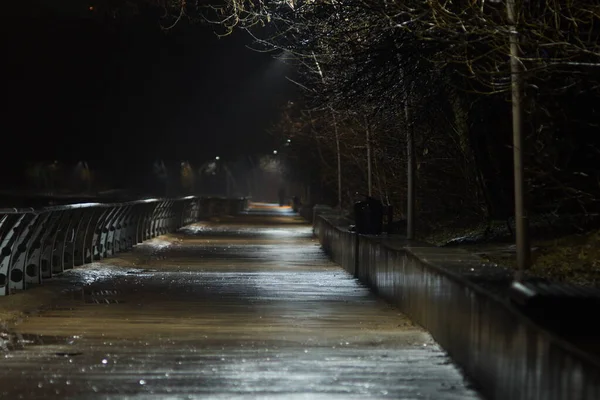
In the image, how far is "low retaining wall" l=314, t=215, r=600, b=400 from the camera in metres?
6.04

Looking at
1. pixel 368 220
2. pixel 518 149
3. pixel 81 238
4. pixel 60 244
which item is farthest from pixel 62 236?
pixel 518 149

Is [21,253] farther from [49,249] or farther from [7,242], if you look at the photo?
[49,249]

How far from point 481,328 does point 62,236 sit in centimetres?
1213

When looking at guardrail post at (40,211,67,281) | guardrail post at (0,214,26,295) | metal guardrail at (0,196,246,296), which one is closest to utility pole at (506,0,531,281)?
metal guardrail at (0,196,246,296)

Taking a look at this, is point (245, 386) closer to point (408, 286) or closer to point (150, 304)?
point (408, 286)

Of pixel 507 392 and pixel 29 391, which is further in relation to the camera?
pixel 29 391

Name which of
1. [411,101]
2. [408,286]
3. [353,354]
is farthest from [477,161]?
[353,354]

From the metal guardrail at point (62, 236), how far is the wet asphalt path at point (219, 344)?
0.63m

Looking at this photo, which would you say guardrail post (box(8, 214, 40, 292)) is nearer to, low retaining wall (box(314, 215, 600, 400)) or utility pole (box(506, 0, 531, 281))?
low retaining wall (box(314, 215, 600, 400))

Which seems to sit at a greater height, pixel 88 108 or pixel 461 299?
pixel 88 108

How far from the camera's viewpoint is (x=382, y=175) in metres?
33.6

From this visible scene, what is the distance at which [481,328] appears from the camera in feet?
28.8

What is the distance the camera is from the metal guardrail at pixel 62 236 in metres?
15.7

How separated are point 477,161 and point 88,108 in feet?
126
